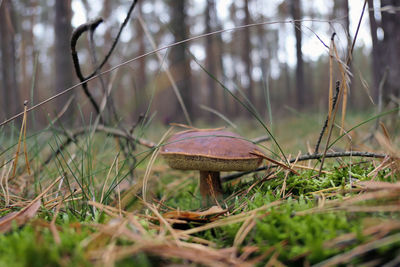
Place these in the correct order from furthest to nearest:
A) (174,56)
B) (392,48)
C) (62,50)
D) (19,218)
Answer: (174,56)
(62,50)
(392,48)
(19,218)

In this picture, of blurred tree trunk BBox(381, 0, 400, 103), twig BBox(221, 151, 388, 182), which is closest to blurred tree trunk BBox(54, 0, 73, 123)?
twig BBox(221, 151, 388, 182)

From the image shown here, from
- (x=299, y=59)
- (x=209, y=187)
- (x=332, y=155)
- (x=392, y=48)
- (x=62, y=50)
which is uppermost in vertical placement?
(x=62, y=50)

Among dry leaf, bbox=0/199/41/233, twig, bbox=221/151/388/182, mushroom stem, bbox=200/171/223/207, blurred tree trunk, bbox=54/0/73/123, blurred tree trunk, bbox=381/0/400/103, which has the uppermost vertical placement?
blurred tree trunk, bbox=54/0/73/123

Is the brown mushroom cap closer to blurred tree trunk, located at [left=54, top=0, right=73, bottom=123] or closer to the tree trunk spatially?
blurred tree trunk, located at [left=54, top=0, right=73, bottom=123]

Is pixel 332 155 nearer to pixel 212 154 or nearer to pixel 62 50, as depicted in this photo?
pixel 212 154

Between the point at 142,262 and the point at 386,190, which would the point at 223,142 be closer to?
the point at 386,190

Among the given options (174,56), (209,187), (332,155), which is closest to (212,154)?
(209,187)

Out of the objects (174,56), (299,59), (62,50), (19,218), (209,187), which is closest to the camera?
(19,218)
